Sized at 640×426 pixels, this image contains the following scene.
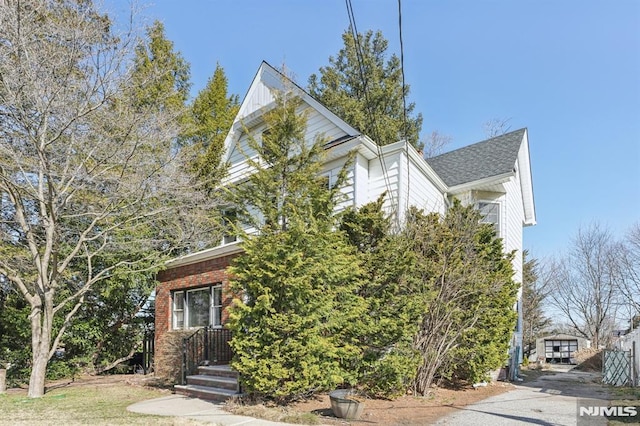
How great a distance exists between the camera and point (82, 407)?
28.3 feet

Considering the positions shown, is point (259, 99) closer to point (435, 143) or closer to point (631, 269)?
point (435, 143)

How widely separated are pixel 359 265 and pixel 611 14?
607 cm

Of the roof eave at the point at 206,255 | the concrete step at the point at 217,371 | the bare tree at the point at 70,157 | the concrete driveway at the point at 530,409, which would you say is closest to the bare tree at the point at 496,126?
the concrete driveway at the point at 530,409

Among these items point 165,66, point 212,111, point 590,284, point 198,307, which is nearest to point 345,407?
point 198,307

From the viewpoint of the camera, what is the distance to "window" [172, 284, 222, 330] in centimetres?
1227

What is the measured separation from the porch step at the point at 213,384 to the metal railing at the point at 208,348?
0.46 meters

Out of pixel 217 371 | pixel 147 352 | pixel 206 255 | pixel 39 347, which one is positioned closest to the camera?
pixel 217 371

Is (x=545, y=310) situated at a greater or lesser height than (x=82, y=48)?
lesser

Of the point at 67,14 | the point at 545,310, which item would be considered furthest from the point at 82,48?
the point at 545,310

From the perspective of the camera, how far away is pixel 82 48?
11188mm

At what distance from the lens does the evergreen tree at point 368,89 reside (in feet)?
84.6

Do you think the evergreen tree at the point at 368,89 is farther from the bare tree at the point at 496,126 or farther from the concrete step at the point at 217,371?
the concrete step at the point at 217,371

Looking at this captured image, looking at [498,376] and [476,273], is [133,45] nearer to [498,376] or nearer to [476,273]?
[476,273]

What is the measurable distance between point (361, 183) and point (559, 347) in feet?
86.8
